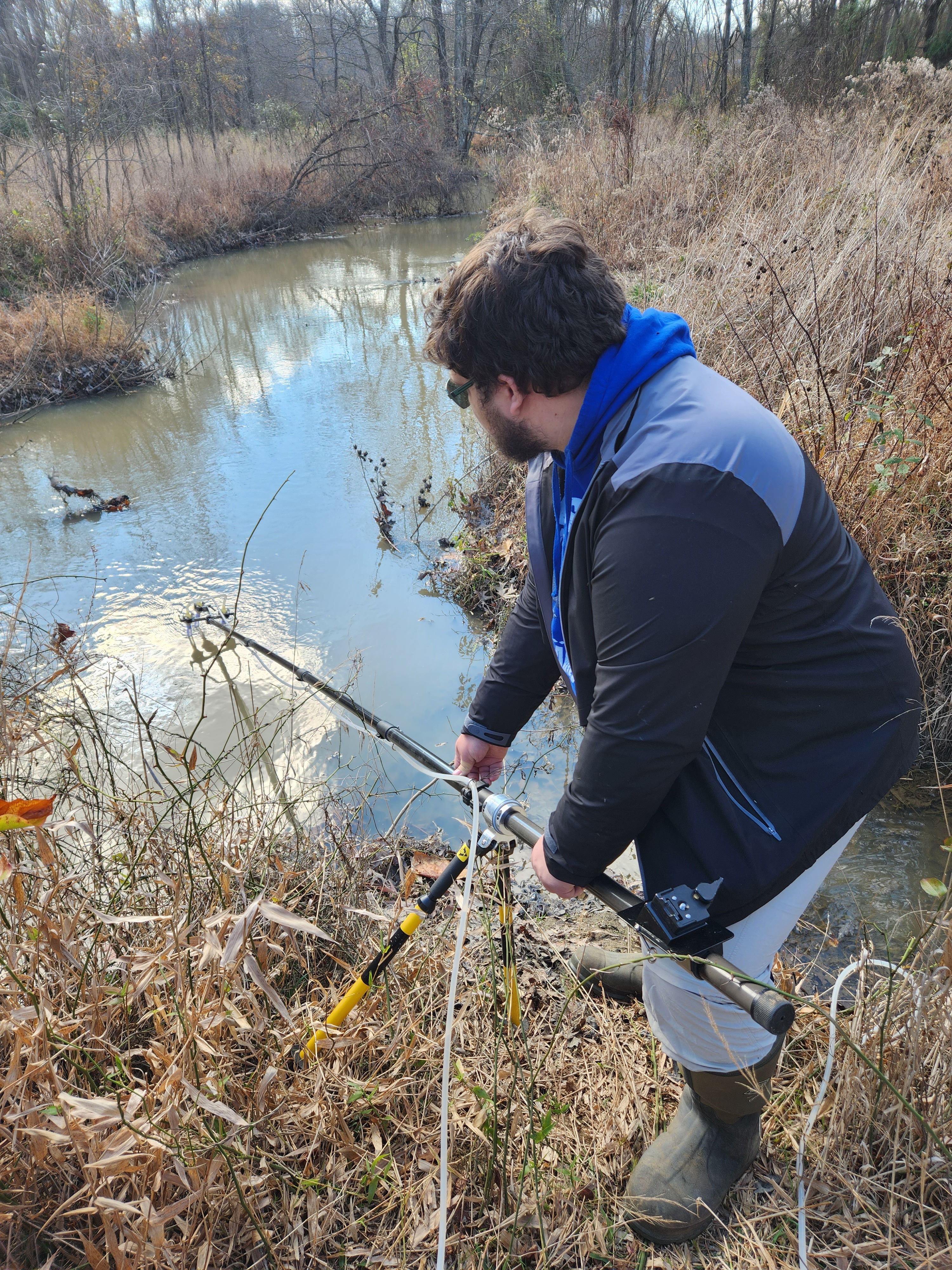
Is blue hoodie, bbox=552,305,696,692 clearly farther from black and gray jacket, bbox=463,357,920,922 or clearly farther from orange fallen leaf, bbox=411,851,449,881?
orange fallen leaf, bbox=411,851,449,881

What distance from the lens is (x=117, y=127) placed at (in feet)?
33.1

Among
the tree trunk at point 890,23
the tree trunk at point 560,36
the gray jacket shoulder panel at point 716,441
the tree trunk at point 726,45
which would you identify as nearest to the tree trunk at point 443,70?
the tree trunk at point 560,36

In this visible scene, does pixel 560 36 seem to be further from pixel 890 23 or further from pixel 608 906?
pixel 608 906

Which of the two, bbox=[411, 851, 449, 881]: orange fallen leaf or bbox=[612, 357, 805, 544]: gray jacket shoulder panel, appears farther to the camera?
bbox=[411, 851, 449, 881]: orange fallen leaf

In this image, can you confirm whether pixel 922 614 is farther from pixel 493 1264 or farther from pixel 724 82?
pixel 724 82

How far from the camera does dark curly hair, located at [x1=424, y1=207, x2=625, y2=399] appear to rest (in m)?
1.44

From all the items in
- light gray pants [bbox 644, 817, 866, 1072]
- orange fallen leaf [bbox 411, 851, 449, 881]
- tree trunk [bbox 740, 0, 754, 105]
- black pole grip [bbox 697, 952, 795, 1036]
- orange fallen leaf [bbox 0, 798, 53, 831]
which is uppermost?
tree trunk [bbox 740, 0, 754, 105]

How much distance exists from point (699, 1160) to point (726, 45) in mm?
21206

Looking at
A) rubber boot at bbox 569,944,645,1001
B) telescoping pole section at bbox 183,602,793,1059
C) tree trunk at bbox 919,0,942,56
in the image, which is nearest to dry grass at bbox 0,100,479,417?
telescoping pole section at bbox 183,602,793,1059

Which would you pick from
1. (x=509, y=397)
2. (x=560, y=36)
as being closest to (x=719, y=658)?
(x=509, y=397)

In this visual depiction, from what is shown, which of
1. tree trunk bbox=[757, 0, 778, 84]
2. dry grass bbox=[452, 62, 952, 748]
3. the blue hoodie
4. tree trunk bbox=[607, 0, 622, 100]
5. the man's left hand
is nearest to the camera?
the blue hoodie

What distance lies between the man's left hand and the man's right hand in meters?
0.49

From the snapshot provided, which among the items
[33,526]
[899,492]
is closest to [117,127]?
[33,526]

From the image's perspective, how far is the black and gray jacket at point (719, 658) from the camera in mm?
1215
